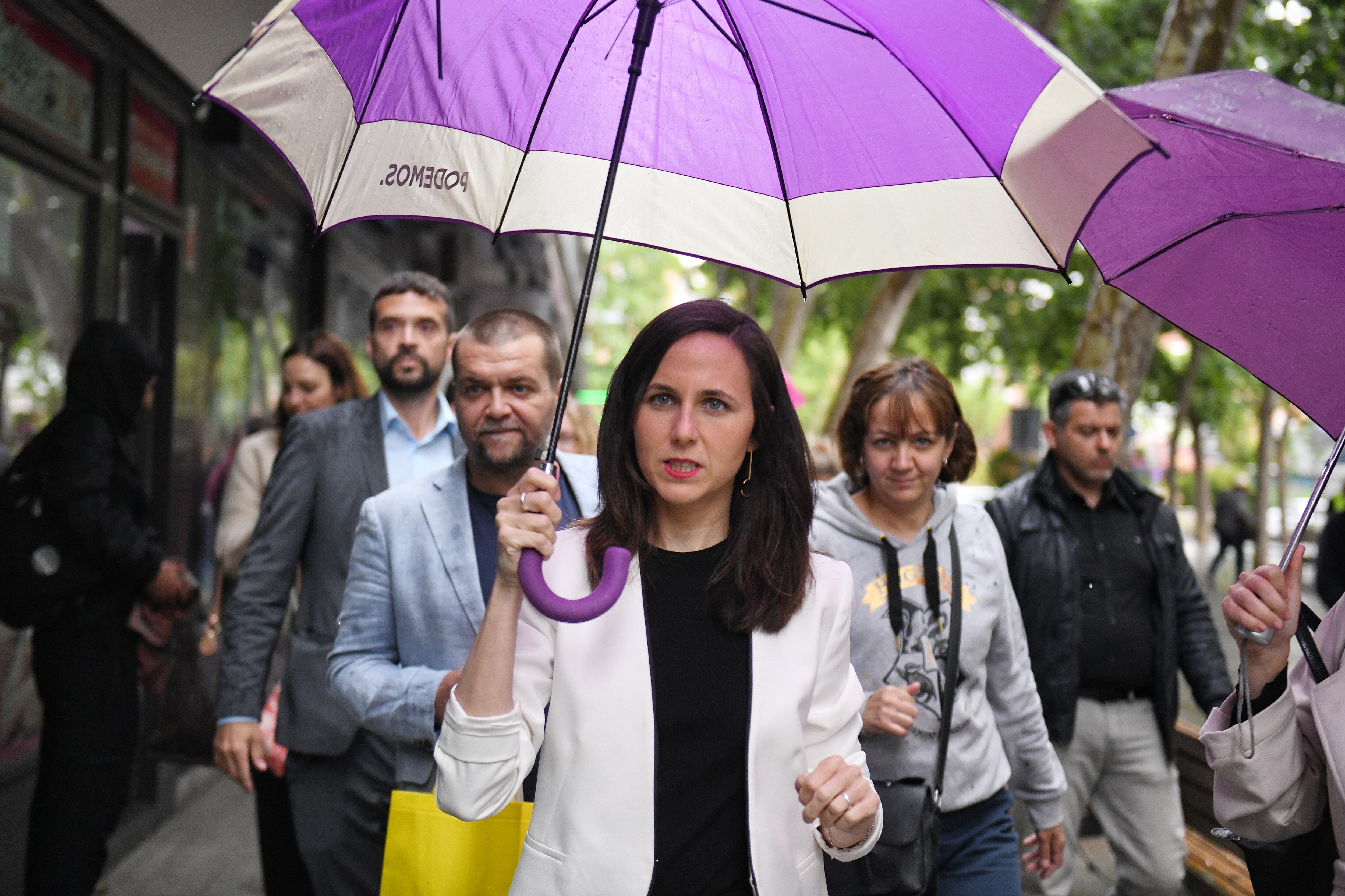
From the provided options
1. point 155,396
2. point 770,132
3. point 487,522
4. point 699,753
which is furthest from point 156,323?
point 699,753

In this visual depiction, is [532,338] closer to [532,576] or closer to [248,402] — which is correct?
[532,576]

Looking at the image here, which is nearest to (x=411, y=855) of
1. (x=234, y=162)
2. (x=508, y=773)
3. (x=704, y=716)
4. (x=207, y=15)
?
(x=508, y=773)

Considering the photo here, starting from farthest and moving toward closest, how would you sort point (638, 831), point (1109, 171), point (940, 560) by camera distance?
point (940, 560) → point (638, 831) → point (1109, 171)

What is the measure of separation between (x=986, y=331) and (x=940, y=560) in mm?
20076

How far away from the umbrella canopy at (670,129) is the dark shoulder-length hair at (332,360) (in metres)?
2.94

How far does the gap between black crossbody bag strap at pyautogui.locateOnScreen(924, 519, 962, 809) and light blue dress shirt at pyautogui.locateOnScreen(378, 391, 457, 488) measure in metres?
1.67

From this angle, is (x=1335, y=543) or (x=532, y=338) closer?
(x=532, y=338)

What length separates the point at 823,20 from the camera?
7.55 ft

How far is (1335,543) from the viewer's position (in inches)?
243

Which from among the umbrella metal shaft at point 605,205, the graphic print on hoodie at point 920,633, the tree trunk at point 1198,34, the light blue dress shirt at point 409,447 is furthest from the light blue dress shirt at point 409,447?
the tree trunk at point 1198,34

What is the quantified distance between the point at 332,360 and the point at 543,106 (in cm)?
322

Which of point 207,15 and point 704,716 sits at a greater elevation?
point 207,15

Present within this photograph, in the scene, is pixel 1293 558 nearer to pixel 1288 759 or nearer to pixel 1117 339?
pixel 1288 759

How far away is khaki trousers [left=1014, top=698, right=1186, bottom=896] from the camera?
464 centimetres
